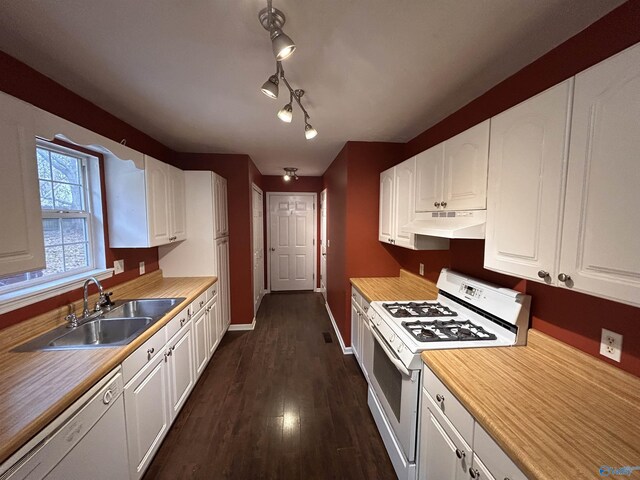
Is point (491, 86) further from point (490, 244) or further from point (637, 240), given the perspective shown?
point (637, 240)

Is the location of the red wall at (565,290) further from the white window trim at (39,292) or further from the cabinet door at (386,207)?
the white window trim at (39,292)

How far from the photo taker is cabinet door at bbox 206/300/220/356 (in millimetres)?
2691

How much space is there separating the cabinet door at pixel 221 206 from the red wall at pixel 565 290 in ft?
8.59

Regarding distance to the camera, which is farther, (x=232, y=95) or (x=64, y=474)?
(x=232, y=95)

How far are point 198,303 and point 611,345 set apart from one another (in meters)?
2.71

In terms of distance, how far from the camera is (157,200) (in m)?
2.31

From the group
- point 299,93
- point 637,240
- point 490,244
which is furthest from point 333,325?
point 637,240

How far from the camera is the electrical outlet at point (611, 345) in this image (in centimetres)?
104

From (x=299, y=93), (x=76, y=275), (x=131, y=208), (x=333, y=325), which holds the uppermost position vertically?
(x=299, y=93)

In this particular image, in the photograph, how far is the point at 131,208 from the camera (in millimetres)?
2125

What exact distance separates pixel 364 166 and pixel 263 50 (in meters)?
1.73

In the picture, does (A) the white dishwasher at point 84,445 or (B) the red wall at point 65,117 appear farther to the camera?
(B) the red wall at point 65,117

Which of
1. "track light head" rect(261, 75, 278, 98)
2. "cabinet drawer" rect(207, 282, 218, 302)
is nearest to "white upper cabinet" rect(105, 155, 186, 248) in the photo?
"cabinet drawer" rect(207, 282, 218, 302)

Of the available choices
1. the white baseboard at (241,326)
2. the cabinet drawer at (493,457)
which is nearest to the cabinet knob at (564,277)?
the cabinet drawer at (493,457)
